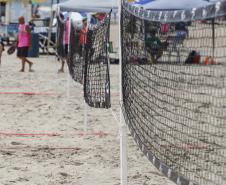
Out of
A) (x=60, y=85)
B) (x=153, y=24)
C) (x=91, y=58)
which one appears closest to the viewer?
(x=153, y=24)

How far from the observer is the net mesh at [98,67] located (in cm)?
636

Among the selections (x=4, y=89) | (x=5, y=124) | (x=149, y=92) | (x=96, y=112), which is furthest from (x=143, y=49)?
(x=4, y=89)

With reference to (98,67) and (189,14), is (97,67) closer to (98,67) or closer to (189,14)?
(98,67)

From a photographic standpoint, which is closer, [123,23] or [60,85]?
[123,23]

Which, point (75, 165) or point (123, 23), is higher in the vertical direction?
point (123, 23)

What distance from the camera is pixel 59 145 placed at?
7574mm

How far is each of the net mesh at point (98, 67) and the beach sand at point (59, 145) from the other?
43cm

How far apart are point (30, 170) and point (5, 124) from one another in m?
2.95

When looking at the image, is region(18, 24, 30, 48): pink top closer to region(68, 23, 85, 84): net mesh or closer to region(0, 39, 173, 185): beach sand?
region(0, 39, 173, 185): beach sand

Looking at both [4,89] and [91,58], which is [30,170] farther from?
[4,89]

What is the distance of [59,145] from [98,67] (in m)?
1.11

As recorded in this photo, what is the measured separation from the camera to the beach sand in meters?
6.00

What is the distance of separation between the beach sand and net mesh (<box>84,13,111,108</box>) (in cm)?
43

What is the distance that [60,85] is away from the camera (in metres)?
15.2
